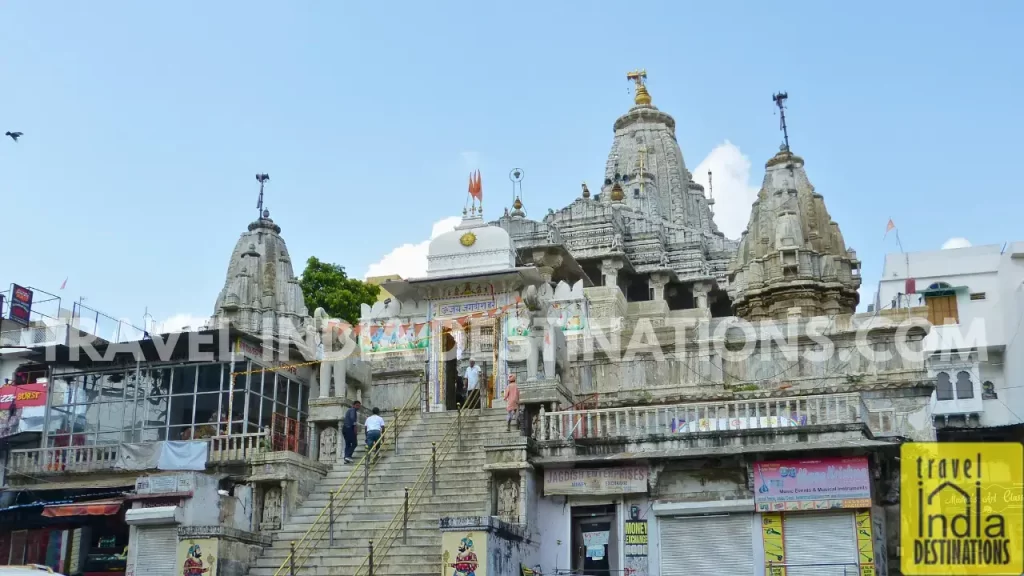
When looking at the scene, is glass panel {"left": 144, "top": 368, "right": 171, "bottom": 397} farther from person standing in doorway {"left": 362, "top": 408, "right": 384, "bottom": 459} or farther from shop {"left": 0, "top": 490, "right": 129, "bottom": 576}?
person standing in doorway {"left": 362, "top": 408, "right": 384, "bottom": 459}

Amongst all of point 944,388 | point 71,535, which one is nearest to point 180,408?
point 71,535

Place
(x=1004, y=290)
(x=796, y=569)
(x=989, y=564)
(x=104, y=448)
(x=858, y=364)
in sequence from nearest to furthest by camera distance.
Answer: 1. (x=989, y=564)
2. (x=796, y=569)
3. (x=858, y=364)
4. (x=104, y=448)
5. (x=1004, y=290)

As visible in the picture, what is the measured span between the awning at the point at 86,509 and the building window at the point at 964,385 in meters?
31.0

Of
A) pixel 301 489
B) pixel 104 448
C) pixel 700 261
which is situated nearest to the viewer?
pixel 301 489

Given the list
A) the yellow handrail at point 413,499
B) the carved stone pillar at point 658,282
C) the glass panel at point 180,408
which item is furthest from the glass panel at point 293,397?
the carved stone pillar at point 658,282

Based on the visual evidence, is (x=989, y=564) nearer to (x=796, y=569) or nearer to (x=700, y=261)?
(x=796, y=569)

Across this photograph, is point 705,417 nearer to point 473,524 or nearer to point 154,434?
point 473,524

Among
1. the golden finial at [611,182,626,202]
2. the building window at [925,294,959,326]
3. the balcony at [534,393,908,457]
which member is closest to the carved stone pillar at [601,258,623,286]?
the golden finial at [611,182,626,202]

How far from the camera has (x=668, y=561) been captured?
1966 centimetres

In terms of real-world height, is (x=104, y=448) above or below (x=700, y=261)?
below

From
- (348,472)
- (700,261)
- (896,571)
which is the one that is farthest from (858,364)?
(700,261)

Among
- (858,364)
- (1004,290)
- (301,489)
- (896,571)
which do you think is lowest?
(896,571)

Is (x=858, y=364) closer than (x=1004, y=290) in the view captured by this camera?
Yes

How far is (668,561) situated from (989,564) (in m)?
11.4
